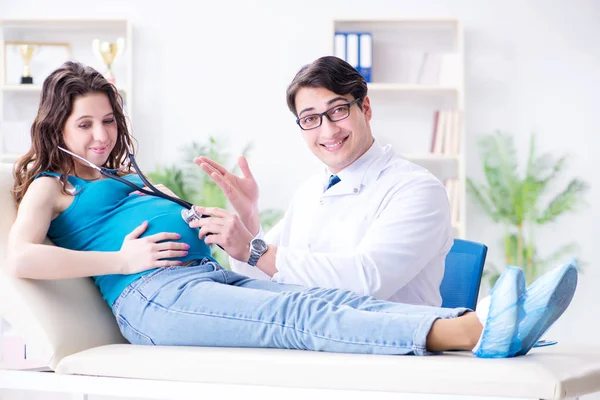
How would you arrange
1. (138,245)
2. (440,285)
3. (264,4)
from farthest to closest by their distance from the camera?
(264,4)
(440,285)
(138,245)

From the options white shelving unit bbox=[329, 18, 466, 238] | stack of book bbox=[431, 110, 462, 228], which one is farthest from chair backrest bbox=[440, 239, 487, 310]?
white shelving unit bbox=[329, 18, 466, 238]

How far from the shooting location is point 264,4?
16.4 ft

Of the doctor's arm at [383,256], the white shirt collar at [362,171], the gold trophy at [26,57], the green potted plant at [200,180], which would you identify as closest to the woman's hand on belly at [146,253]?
the doctor's arm at [383,256]

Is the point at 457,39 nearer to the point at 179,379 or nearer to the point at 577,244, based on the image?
the point at 577,244

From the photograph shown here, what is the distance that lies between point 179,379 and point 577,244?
3.87m

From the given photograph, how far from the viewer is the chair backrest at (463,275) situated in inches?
89.0

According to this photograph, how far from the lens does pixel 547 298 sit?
1.38 meters

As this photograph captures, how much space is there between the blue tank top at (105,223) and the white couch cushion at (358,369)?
12.3 inches

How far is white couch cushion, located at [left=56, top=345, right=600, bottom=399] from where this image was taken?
4.36 feet

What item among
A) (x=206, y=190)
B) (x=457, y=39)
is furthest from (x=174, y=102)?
(x=457, y=39)

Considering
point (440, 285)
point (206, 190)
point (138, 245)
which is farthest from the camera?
point (206, 190)

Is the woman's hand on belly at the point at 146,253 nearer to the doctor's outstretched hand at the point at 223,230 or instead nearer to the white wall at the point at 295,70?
the doctor's outstretched hand at the point at 223,230

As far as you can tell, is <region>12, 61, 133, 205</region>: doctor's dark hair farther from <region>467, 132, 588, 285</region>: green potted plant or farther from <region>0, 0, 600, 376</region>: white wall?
<region>467, 132, 588, 285</region>: green potted plant

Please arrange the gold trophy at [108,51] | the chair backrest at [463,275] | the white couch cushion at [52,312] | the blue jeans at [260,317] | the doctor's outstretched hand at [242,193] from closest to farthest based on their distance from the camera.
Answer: the blue jeans at [260,317], the white couch cushion at [52,312], the doctor's outstretched hand at [242,193], the chair backrest at [463,275], the gold trophy at [108,51]
